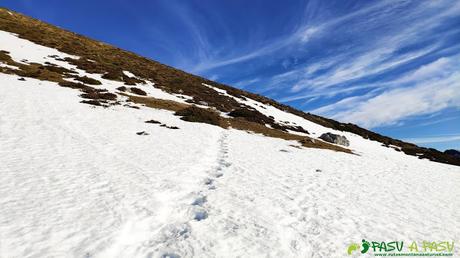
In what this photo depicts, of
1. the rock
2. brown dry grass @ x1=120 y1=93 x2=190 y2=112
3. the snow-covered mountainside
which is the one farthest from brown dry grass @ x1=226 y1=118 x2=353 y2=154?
brown dry grass @ x1=120 y1=93 x2=190 y2=112

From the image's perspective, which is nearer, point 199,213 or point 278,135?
point 199,213

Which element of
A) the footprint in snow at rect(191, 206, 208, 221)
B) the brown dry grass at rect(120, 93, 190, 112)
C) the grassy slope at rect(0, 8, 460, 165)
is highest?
the grassy slope at rect(0, 8, 460, 165)

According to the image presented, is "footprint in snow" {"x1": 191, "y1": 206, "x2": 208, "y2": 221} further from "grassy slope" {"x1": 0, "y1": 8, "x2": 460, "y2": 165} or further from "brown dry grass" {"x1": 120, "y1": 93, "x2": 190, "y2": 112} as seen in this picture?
"grassy slope" {"x1": 0, "y1": 8, "x2": 460, "y2": 165}

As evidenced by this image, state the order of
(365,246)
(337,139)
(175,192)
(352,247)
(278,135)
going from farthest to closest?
1. (337,139)
2. (278,135)
3. (175,192)
4. (365,246)
5. (352,247)

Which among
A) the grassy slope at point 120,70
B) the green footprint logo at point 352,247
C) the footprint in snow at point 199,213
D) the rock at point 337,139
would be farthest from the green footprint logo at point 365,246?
the grassy slope at point 120,70

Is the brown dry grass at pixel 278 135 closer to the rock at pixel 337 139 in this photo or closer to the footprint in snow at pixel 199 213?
the rock at pixel 337 139

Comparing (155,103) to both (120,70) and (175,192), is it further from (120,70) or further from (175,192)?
(175,192)

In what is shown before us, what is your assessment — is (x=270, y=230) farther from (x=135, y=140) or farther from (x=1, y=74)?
(x=1, y=74)

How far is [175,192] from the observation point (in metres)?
9.90

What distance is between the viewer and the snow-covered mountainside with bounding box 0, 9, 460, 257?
22.4 feet

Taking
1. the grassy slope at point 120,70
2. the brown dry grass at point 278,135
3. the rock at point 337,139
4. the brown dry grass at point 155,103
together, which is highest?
the grassy slope at point 120,70

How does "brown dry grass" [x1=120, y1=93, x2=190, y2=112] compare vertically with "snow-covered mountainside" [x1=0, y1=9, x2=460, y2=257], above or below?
above

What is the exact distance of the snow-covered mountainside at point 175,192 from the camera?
6.82 meters

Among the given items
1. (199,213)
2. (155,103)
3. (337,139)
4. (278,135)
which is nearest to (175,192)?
(199,213)
